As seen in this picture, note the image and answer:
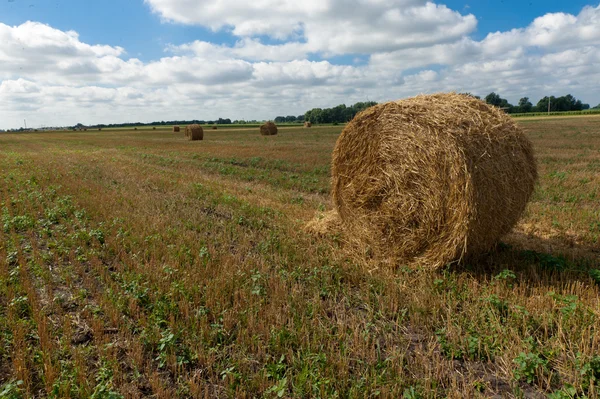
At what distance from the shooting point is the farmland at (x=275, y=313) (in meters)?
3.24

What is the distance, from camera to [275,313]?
4.24 m

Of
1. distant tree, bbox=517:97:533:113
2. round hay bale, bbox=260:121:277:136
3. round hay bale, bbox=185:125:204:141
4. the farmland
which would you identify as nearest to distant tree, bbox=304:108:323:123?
distant tree, bbox=517:97:533:113

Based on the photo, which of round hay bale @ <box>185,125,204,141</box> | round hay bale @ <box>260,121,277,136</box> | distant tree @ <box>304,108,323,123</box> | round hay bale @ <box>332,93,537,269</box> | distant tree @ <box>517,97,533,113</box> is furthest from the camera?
distant tree @ <box>304,108,323,123</box>

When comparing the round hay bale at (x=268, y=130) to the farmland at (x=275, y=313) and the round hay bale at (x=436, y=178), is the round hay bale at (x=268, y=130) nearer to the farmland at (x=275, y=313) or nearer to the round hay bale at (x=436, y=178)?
the farmland at (x=275, y=313)

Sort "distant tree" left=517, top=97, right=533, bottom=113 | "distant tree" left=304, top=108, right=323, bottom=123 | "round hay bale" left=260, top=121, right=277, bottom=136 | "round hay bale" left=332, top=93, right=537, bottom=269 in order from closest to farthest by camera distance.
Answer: "round hay bale" left=332, top=93, right=537, bottom=269 < "round hay bale" left=260, top=121, right=277, bottom=136 < "distant tree" left=517, top=97, right=533, bottom=113 < "distant tree" left=304, top=108, right=323, bottom=123

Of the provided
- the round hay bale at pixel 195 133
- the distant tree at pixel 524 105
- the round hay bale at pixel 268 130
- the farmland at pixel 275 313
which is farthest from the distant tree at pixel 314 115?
the farmland at pixel 275 313

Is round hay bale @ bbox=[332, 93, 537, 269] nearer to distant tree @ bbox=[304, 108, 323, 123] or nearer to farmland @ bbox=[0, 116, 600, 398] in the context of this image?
farmland @ bbox=[0, 116, 600, 398]

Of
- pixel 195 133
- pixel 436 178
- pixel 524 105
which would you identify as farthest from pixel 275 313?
pixel 524 105

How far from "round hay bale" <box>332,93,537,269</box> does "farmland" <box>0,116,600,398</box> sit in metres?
0.50

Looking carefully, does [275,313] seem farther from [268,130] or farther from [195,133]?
[268,130]

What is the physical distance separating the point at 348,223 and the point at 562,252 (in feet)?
11.4

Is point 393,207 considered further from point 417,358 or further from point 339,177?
point 417,358

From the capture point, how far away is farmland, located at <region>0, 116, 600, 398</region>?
10.6 ft

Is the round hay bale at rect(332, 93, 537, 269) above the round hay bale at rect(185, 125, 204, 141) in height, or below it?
below
